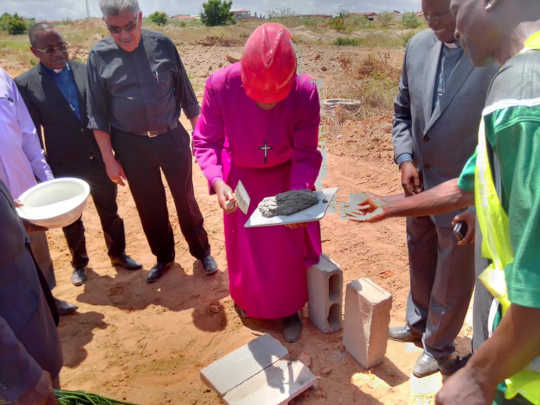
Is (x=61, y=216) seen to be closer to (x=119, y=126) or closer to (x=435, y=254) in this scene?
(x=119, y=126)

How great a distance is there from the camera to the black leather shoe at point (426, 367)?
9.00ft

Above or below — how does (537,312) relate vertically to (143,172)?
above

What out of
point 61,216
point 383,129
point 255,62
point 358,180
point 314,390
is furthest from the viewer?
point 383,129

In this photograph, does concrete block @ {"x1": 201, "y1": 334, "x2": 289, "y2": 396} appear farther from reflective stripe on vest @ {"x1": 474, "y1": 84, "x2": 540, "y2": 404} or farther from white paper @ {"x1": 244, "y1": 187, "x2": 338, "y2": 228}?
reflective stripe on vest @ {"x1": 474, "y1": 84, "x2": 540, "y2": 404}

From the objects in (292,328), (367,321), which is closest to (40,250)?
(292,328)

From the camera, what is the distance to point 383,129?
7352 millimetres

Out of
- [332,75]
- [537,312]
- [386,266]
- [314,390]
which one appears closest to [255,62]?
[537,312]

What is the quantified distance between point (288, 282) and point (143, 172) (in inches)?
58.9

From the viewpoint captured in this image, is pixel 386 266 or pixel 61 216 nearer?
pixel 61 216

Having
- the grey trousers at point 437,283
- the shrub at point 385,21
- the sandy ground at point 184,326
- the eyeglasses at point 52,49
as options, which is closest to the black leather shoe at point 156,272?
the sandy ground at point 184,326

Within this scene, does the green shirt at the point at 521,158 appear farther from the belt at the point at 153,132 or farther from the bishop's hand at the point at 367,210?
the belt at the point at 153,132

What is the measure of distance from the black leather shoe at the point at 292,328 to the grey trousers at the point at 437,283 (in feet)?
2.55

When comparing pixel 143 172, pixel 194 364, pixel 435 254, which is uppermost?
pixel 143 172

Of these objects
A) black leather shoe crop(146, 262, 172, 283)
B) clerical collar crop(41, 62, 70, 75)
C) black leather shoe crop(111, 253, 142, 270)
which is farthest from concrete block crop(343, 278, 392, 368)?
clerical collar crop(41, 62, 70, 75)
